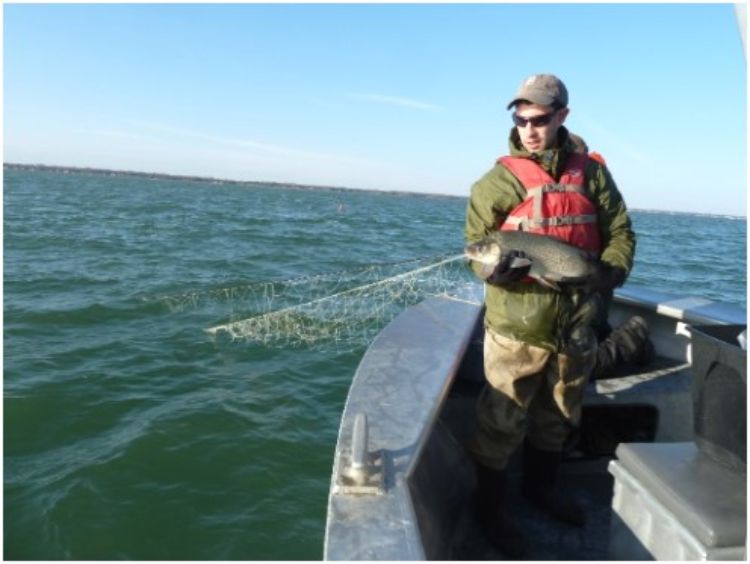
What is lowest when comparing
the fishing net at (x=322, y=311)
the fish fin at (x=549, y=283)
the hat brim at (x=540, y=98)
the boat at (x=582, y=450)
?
the fishing net at (x=322, y=311)

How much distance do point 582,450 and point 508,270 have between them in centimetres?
206

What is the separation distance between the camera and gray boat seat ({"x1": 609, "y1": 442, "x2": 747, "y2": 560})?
197 cm

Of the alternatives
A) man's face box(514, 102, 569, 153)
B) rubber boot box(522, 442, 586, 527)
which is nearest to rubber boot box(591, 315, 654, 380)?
rubber boot box(522, 442, 586, 527)

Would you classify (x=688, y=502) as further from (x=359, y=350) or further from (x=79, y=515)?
(x=359, y=350)

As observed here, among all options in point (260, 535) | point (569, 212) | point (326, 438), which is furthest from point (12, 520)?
point (569, 212)

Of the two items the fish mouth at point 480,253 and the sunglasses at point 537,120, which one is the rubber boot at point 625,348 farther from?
the sunglasses at point 537,120

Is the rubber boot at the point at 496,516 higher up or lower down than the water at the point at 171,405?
higher up

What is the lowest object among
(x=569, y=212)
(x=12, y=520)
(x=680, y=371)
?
(x=12, y=520)

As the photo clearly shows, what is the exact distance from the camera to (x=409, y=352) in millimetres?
3541

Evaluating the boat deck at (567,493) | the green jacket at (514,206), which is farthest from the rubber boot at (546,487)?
the green jacket at (514,206)

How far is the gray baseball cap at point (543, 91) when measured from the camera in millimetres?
2807

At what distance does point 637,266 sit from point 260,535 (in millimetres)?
21218

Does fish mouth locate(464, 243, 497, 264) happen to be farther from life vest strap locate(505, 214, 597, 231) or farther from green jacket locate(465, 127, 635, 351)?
life vest strap locate(505, 214, 597, 231)

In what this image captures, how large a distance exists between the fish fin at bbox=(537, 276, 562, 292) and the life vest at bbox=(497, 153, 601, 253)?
257mm
